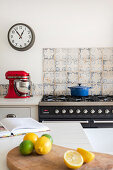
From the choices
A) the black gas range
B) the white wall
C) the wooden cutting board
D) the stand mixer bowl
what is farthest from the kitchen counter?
the white wall

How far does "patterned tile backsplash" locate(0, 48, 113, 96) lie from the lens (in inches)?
119

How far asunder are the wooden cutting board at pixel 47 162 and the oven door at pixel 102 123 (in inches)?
60.7

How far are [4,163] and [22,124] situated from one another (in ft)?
1.45

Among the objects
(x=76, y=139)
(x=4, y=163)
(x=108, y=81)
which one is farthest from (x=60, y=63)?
(x=4, y=163)

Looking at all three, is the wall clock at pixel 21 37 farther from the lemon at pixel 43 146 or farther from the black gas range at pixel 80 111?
the lemon at pixel 43 146

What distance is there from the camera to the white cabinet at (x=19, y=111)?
7.86ft

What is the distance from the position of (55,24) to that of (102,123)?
1.61 meters

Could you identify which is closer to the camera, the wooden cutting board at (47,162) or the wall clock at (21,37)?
the wooden cutting board at (47,162)

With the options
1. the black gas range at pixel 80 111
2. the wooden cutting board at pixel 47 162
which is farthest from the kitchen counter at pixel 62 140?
the black gas range at pixel 80 111

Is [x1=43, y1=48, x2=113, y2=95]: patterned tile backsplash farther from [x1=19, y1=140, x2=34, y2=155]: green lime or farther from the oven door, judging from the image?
[x1=19, y1=140, x2=34, y2=155]: green lime

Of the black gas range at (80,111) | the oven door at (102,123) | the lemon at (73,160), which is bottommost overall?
the oven door at (102,123)

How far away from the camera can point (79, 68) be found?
3.03 meters

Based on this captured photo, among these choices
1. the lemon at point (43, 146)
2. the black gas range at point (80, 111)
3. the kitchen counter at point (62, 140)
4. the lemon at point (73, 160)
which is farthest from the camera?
the black gas range at point (80, 111)

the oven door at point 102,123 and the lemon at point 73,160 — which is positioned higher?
the lemon at point 73,160
